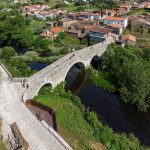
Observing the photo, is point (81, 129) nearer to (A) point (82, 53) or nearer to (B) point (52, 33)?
(A) point (82, 53)

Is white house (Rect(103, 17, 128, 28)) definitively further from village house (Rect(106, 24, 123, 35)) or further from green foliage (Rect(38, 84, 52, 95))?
green foliage (Rect(38, 84, 52, 95))

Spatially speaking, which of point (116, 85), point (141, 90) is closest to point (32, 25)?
point (116, 85)

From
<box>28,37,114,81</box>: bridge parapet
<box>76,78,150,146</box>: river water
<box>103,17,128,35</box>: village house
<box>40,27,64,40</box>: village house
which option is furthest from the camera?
<box>40,27,64,40</box>: village house

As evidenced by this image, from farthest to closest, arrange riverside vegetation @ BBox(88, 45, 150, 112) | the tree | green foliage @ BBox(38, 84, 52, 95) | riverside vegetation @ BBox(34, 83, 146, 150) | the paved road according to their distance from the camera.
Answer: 1. the tree
2. riverside vegetation @ BBox(88, 45, 150, 112)
3. green foliage @ BBox(38, 84, 52, 95)
4. riverside vegetation @ BBox(34, 83, 146, 150)
5. the paved road

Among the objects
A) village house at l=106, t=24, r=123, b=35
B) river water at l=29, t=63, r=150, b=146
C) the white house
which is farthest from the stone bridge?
the white house

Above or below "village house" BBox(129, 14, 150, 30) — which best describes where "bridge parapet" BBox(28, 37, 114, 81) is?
below
